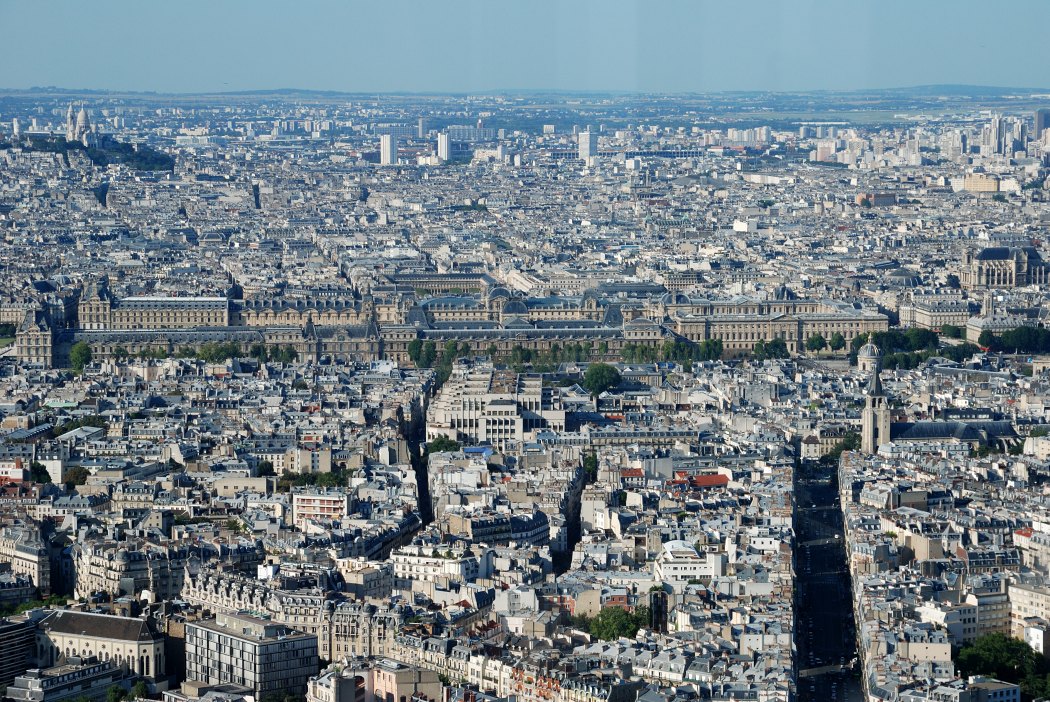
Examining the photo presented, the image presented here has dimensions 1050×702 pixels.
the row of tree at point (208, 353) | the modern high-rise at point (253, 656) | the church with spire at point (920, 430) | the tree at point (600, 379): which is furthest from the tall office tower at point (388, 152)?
the modern high-rise at point (253, 656)

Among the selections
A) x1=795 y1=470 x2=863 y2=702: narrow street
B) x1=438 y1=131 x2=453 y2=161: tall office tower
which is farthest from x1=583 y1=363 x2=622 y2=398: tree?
x1=438 y1=131 x2=453 y2=161: tall office tower

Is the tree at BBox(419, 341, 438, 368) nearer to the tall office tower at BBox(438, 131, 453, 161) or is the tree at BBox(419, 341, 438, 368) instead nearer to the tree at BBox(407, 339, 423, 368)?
the tree at BBox(407, 339, 423, 368)

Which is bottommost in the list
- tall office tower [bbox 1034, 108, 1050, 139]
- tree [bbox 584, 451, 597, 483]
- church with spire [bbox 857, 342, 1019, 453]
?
tree [bbox 584, 451, 597, 483]

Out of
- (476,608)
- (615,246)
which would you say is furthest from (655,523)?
(615,246)

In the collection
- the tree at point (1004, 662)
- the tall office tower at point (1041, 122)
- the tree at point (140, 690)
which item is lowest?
the tree at point (140, 690)

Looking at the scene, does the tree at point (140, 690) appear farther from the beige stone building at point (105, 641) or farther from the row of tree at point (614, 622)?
the row of tree at point (614, 622)

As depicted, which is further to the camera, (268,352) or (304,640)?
(268,352)

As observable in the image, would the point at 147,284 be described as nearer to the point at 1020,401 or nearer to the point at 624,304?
the point at 624,304
